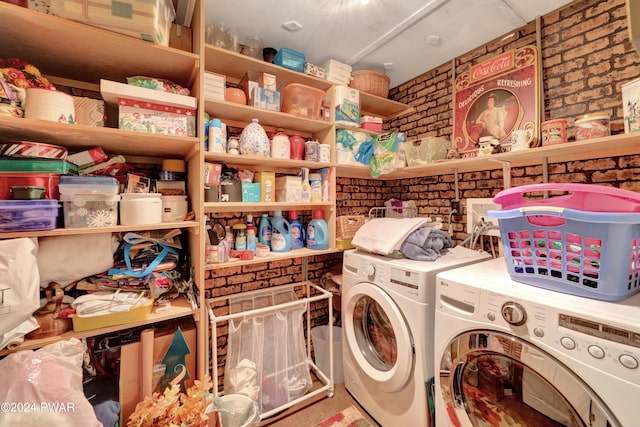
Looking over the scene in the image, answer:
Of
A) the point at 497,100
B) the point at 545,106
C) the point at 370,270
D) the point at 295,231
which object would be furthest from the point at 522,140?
the point at 295,231

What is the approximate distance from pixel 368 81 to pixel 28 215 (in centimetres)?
227

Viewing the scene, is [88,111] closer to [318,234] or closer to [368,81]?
[318,234]

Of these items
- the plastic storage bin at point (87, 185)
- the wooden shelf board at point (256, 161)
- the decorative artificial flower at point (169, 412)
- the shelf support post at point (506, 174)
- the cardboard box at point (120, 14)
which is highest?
the cardboard box at point (120, 14)

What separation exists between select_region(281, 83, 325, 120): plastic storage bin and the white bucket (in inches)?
38.7

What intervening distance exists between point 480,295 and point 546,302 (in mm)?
213

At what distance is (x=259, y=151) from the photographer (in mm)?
1737

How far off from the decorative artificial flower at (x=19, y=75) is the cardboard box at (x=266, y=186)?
1.09m

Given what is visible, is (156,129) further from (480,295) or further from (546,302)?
(546,302)

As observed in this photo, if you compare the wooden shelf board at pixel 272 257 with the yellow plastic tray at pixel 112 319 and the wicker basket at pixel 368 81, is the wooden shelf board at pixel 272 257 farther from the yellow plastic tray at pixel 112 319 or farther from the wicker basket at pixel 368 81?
the wicker basket at pixel 368 81

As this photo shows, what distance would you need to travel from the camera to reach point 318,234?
6.66 ft

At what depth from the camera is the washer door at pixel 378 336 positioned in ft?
4.61

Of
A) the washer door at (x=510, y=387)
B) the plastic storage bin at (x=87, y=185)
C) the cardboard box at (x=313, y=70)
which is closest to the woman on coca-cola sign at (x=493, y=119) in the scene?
the cardboard box at (x=313, y=70)

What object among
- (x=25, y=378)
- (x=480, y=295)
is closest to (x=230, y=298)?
(x=25, y=378)

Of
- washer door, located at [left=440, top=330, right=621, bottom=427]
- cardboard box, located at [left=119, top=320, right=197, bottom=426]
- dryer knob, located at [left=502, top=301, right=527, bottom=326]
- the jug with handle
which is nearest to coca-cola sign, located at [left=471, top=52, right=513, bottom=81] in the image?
the jug with handle
